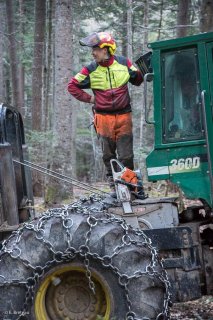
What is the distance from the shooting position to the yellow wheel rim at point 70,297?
5.17 m

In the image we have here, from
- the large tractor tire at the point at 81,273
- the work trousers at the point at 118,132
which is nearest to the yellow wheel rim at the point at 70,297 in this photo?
the large tractor tire at the point at 81,273

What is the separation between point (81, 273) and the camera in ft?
17.2

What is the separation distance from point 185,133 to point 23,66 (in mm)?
25102

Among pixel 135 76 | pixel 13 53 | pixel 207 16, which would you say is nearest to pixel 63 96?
pixel 207 16

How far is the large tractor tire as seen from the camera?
5062 mm

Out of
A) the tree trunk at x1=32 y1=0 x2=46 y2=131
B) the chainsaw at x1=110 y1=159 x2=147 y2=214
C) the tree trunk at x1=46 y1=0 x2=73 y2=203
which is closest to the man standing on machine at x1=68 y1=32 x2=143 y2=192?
the chainsaw at x1=110 y1=159 x2=147 y2=214

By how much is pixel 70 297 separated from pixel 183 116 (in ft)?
6.77

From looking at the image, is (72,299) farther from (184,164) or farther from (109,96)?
(109,96)

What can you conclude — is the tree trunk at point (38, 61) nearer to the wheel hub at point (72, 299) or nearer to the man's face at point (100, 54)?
the man's face at point (100, 54)

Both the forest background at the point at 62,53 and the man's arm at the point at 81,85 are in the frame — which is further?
the forest background at the point at 62,53

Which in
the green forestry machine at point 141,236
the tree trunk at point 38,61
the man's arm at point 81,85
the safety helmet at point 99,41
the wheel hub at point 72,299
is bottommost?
the wheel hub at point 72,299

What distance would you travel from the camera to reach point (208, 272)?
578 centimetres

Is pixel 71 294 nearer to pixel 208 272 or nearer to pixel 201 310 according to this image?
pixel 208 272

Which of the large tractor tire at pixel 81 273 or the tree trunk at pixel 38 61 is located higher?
the tree trunk at pixel 38 61
